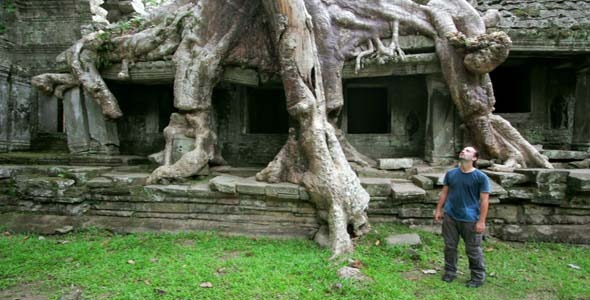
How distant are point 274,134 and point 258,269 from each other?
4493 mm

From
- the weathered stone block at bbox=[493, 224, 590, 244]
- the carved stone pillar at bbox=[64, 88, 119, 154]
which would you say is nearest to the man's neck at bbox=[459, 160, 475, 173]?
the weathered stone block at bbox=[493, 224, 590, 244]

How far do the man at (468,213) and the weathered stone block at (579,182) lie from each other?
2.15 m

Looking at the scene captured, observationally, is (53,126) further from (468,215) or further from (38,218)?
(468,215)

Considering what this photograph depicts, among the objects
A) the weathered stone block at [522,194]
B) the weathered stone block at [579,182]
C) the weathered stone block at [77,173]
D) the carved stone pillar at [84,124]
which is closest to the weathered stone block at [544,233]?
the weathered stone block at [522,194]

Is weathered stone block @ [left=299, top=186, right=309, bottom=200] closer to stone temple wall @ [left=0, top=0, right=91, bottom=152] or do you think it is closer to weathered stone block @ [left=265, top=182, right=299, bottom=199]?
weathered stone block @ [left=265, top=182, right=299, bottom=199]

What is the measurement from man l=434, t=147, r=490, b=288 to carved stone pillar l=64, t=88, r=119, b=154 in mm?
6150

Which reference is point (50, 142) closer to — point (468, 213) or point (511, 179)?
point (468, 213)

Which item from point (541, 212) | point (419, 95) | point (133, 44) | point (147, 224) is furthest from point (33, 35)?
point (541, 212)

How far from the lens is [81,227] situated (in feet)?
15.2

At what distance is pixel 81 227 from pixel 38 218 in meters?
0.76

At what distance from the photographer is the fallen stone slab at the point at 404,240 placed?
3873 mm

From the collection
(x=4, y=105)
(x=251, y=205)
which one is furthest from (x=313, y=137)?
(x=4, y=105)

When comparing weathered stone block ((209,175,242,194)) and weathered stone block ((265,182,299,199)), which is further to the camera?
weathered stone block ((209,175,242,194))

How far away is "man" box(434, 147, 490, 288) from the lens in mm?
3010
